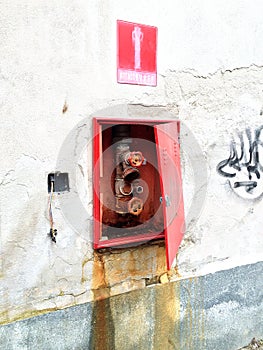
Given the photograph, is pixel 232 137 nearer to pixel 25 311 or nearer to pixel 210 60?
pixel 210 60

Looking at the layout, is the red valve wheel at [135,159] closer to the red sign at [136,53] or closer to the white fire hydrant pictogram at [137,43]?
the red sign at [136,53]

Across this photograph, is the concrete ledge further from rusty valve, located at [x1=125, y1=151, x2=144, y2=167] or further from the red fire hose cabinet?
rusty valve, located at [x1=125, y1=151, x2=144, y2=167]

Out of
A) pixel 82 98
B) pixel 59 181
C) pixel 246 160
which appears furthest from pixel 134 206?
pixel 246 160

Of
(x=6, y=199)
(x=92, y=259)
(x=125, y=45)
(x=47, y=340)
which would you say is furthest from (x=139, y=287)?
(x=125, y=45)

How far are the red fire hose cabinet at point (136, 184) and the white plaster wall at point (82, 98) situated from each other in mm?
122

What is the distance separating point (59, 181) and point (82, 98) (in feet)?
1.76

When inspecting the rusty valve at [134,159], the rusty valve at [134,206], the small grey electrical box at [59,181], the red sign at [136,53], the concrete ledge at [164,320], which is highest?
the red sign at [136,53]

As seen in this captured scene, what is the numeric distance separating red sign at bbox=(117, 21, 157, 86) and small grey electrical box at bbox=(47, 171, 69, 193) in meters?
0.72

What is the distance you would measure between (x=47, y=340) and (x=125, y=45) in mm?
1970

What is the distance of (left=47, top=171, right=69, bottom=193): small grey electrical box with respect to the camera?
2131 mm

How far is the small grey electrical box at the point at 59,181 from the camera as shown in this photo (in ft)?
6.99

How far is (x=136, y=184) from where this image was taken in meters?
2.51

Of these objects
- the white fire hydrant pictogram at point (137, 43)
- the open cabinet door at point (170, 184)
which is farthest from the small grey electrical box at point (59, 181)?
the white fire hydrant pictogram at point (137, 43)

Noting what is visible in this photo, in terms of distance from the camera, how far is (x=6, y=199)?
2.01 metres
